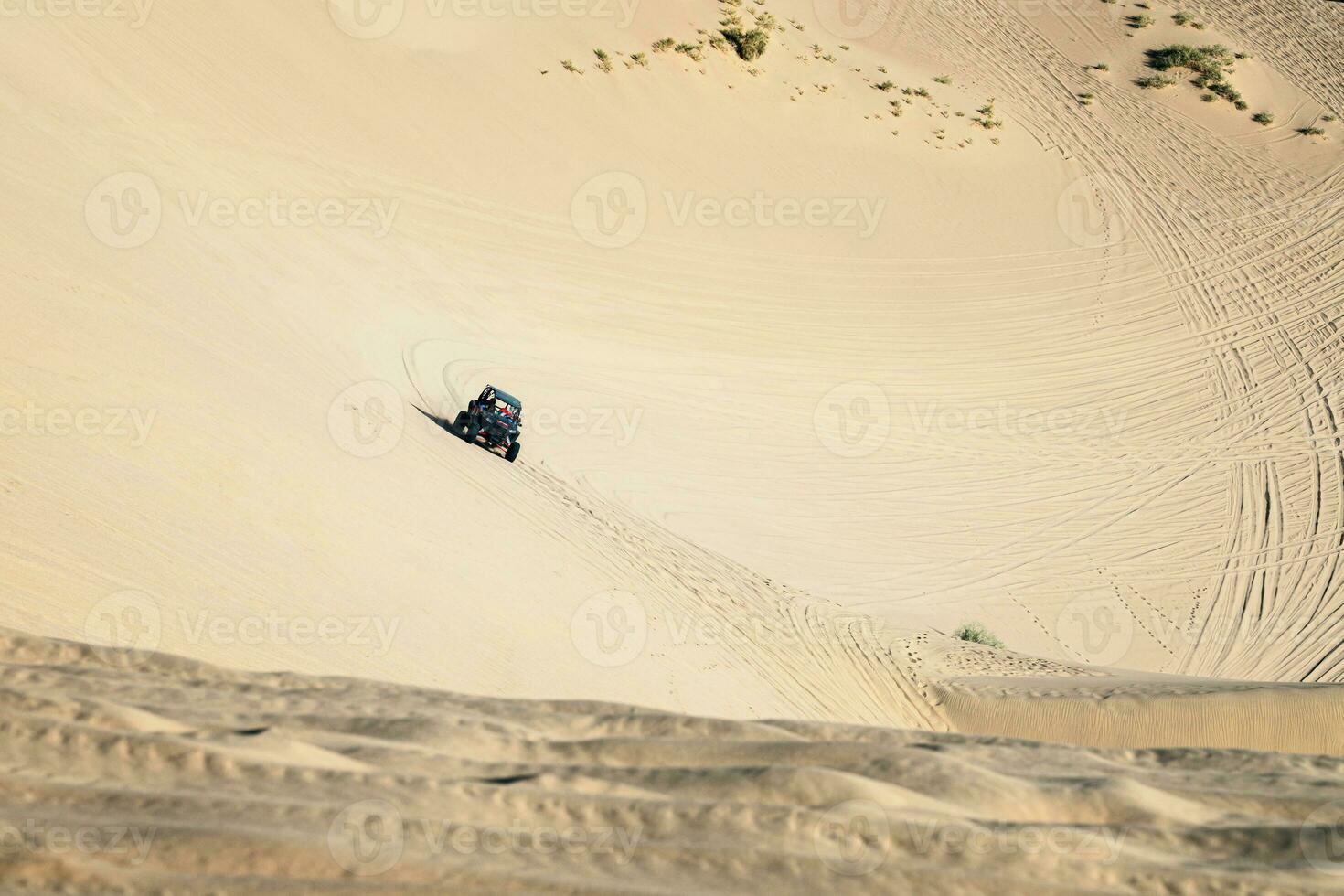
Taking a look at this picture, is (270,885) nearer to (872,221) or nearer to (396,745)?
(396,745)

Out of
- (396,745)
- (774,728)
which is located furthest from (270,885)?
(774,728)

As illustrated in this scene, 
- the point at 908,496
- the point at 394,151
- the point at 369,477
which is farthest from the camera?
the point at 394,151
